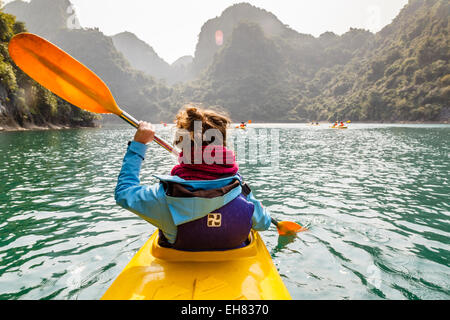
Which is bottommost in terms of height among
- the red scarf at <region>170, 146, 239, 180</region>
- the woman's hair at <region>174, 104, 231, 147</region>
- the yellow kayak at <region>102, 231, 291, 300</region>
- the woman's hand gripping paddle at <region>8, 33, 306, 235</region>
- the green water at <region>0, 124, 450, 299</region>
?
the green water at <region>0, 124, 450, 299</region>

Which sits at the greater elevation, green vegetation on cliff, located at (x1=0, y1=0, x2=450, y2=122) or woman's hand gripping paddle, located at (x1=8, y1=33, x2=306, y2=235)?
green vegetation on cliff, located at (x1=0, y1=0, x2=450, y2=122)

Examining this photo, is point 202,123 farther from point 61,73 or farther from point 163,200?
point 61,73

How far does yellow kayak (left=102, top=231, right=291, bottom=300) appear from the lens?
5.95 ft

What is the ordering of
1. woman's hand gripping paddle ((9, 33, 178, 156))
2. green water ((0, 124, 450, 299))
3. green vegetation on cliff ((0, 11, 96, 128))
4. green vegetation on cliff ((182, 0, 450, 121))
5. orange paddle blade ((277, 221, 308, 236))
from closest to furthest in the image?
woman's hand gripping paddle ((9, 33, 178, 156)) → green water ((0, 124, 450, 299)) → orange paddle blade ((277, 221, 308, 236)) → green vegetation on cliff ((0, 11, 96, 128)) → green vegetation on cliff ((182, 0, 450, 121))

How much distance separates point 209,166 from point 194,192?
0.24 metres

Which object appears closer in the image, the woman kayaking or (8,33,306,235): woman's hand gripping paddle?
the woman kayaking

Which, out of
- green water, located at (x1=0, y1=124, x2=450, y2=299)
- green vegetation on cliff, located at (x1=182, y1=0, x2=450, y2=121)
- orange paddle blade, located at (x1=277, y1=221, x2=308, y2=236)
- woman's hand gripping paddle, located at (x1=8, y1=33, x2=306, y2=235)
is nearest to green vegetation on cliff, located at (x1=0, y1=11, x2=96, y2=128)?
green water, located at (x1=0, y1=124, x2=450, y2=299)

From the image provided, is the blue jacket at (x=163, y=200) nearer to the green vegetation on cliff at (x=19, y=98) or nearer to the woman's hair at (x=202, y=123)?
the woman's hair at (x=202, y=123)

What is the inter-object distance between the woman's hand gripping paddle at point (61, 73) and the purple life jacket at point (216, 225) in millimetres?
1225

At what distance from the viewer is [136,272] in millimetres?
2139

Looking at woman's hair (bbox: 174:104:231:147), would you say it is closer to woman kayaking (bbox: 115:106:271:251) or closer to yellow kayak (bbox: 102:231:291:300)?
woman kayaking (bbox: 115:106:271:251)

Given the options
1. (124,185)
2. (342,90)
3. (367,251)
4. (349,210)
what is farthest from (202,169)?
(342,90)

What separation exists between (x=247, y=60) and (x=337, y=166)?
159m
